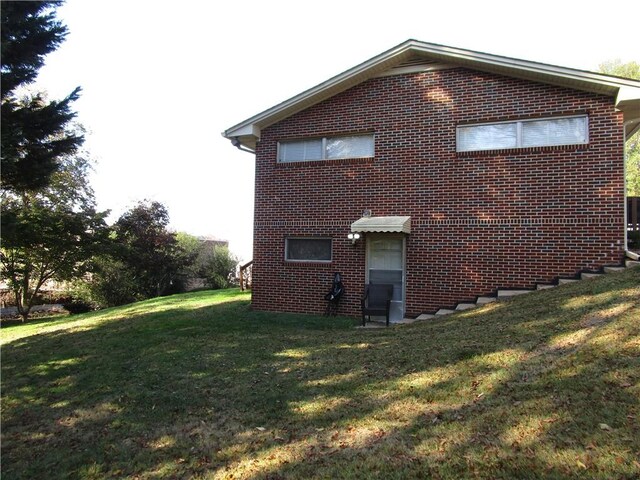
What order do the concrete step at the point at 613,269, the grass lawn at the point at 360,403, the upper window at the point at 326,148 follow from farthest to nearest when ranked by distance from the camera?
the upper window at the point at 326,148, the concrete step at the point at 613,269, the grass lawn at the point at 360,403

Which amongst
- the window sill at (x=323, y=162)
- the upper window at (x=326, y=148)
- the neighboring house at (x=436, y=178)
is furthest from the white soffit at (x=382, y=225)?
the upper window at (x=326, y=148)

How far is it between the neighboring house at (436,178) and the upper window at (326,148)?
3cm

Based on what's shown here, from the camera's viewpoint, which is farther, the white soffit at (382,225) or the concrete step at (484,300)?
the white soffit at (382,225)

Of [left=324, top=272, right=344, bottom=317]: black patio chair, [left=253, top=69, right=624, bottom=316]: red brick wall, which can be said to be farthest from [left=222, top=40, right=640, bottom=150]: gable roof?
[left=324, top=272, right=344, bottom=317]: black patio chair

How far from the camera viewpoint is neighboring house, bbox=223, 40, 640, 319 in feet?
29.2

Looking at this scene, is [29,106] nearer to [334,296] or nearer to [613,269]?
[334,296]

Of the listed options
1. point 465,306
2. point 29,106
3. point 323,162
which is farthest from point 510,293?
point 29,106

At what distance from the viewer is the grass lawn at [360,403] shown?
10.5 feet

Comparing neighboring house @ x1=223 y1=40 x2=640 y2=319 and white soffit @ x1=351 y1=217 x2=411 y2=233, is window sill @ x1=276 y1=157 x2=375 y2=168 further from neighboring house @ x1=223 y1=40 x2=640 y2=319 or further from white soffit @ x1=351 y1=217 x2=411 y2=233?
white soffit @ x1=351 y1=217 x2=411 y2=233

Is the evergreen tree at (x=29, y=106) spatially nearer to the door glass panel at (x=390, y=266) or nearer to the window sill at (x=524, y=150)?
the door glass panel at (x=390, y=266)

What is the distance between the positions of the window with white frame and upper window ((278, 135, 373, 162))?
2.14 metres

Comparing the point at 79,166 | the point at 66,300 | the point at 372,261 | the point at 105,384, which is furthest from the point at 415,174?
the point at 79,166

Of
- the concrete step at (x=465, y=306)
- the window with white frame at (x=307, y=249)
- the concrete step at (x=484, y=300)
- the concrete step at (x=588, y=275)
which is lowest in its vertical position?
the concrete step at (x=465, y=306)

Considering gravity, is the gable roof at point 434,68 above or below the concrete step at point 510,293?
above
